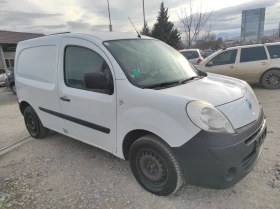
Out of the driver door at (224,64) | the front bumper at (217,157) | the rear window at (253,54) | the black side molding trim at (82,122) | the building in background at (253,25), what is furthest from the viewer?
the building in background at (253,25)

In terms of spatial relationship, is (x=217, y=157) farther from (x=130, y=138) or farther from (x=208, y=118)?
(x=130, y=138)

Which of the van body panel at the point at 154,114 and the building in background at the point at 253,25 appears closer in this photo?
the van body panel at the point at 154,114

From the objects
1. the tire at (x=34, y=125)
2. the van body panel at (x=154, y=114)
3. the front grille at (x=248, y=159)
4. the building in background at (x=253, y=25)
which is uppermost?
the building in background at (x=253, y=25)

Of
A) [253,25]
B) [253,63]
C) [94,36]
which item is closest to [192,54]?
[253,63]

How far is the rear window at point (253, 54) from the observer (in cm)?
753

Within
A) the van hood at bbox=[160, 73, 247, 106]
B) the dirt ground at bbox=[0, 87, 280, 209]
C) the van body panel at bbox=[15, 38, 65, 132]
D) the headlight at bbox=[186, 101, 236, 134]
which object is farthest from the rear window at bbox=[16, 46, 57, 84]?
the headlight at bbox=[186, 101, 236, 134]

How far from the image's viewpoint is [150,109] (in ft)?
7.48

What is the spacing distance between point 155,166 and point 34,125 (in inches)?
114

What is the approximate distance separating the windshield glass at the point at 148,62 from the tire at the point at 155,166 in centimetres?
66

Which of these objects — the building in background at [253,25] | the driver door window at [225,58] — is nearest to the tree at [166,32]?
the driver door window at [225,58]

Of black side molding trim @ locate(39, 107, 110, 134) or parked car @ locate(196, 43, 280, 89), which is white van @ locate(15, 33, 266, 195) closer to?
black side molding trim @ locate(39, 107, 110, 134)

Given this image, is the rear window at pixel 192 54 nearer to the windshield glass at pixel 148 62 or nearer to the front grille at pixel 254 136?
the windshield glass at pixel 148 62

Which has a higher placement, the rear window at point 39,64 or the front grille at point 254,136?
the rear window at point 39,64

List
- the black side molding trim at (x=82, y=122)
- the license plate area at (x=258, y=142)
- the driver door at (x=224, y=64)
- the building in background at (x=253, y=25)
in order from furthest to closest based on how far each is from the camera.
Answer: the building in background at (x=253, y=25)
the driver door at (x=224, y=64)
the black side molding trim at (x=82, y=122)
the license plate area at (x=258, y=142)
